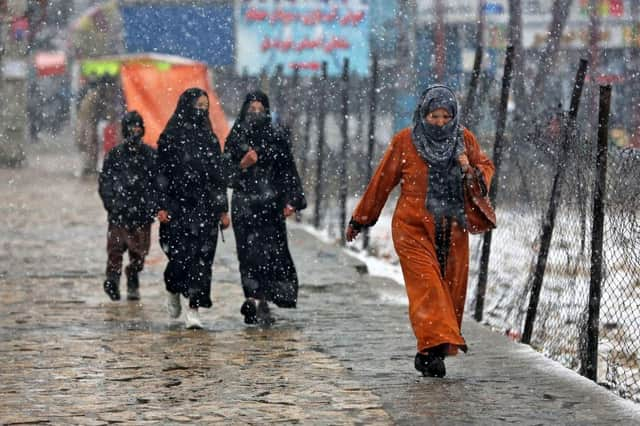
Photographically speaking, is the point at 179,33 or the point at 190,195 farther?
the point at 179,33

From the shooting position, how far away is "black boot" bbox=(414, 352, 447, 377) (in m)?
8.18

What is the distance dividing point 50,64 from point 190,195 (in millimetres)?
56552

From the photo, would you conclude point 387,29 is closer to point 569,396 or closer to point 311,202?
point 311,202

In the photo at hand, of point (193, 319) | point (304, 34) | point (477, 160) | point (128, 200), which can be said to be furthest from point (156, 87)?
point (477, 160)

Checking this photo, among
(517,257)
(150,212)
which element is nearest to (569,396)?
(150,212)

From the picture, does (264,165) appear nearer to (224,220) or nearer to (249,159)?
(249,159)

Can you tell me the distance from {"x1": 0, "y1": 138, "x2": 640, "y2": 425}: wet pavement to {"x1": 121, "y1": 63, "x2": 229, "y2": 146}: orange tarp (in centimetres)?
1399

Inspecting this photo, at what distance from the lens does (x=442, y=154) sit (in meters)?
8.38

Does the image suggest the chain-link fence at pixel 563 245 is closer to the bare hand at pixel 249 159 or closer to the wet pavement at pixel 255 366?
the wet pavement at pixel 255 366

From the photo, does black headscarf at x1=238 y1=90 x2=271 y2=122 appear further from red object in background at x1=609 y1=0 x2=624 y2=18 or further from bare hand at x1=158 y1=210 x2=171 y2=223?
red object in background at x1=609 y1=0 x2=624 y2=18

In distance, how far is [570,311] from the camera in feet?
35.7

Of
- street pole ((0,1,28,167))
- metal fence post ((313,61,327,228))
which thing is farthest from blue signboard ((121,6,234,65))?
metal fence post ((313,61,327,228))

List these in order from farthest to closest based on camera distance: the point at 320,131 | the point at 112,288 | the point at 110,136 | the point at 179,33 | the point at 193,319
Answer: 1. the point at 179,33
2. the point at 110,136
3. the point at 320,131
4. the point at 112,288
5. the point at 193,319

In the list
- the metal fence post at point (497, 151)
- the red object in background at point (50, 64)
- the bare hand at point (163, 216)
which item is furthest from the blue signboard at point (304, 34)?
the red object in background at point (50, 64)
